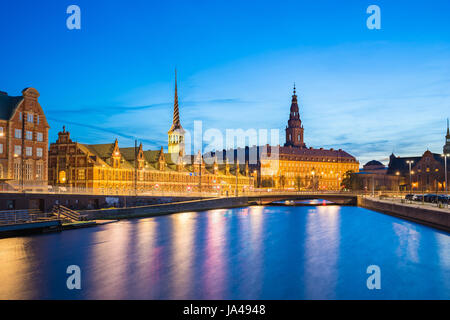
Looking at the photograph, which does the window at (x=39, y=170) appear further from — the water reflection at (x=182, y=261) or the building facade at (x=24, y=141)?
the water reflection at (x=182, y=261)

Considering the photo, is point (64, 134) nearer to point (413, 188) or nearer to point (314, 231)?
point (314, 231)

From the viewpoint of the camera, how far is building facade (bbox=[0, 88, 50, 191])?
67312mm

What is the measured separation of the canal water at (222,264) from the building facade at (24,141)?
26455 millimetres

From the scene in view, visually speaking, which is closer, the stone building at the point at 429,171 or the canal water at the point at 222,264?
the canal water at the point at 222,264

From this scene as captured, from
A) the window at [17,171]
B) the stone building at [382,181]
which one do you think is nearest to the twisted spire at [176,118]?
the stone building at [382,181]

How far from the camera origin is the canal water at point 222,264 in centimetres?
2438

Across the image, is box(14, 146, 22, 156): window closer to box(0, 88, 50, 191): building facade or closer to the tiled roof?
box(0, 88, 50, 191): building facade

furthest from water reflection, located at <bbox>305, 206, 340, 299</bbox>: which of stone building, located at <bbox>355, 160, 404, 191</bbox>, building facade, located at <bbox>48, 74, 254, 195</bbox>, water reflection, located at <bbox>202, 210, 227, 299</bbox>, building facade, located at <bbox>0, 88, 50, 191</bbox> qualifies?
stone building, located at <bbox>355, 160, 404, 191</bbox>

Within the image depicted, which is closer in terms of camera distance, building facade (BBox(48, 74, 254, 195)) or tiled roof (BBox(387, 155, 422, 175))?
building facade (BBox(48, 74, 254, 195))

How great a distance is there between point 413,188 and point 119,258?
151743mm

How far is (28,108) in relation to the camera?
236ft

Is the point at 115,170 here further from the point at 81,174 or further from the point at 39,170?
the point at 39,170

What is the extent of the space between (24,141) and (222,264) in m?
50.9

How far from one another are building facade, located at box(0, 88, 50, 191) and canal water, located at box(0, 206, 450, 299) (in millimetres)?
26455
